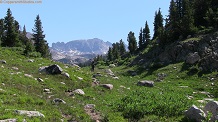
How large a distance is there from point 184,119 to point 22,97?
12.5m

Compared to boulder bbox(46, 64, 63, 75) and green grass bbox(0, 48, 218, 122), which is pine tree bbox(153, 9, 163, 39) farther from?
boulder bbox(46, 64, 63, 75)

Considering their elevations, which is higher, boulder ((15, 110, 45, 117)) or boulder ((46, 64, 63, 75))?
boulder ((46, 64, 63, 75))

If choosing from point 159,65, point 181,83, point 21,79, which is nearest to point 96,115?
point 21,79

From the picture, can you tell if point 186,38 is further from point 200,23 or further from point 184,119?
point 184,119

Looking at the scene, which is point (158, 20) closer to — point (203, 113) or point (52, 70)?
point (52, 70)

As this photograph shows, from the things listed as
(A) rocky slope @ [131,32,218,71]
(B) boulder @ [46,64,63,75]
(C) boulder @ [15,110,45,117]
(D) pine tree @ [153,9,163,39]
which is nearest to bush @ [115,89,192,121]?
(C) boulder @ [15,110,45,117]

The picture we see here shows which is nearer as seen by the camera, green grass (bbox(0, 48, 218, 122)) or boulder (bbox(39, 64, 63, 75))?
green grass (bbox(0, 48, 218, 122))

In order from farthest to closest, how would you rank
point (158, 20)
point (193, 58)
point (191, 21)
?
point (158, 20) → point (191, 21) → point (193, 58)

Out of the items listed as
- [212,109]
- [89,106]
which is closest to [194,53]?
[89,106]

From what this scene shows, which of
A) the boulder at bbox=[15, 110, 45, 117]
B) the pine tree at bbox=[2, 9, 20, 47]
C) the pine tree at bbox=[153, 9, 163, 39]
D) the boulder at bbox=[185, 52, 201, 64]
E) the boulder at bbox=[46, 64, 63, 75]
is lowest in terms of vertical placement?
the boulder at bbox=[15, 110, 45, 117]

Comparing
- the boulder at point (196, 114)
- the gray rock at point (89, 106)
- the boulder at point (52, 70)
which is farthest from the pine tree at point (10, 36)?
the boulder at point (196, 114)

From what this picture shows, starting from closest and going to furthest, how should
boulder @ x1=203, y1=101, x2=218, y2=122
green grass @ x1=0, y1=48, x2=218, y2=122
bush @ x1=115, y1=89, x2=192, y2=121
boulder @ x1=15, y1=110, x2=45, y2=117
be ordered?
boulder @ x1=15, y1=110, x2=45, y2=117, boulder @ x1=203, y1=101, x2=218, y2=122, green grass @ x1=0, y1=48, x2=218, y2=122, bush @ x1=115, y1=89, x2=192, y2=121

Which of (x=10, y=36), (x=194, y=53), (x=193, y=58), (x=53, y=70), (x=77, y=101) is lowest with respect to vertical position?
(x=77, y=101)

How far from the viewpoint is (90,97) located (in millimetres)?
25375
